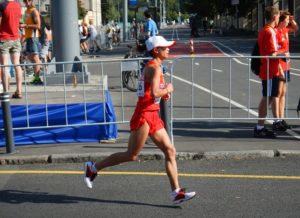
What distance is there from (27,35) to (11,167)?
6488 millimetres

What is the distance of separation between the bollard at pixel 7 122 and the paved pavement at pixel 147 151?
12 cm

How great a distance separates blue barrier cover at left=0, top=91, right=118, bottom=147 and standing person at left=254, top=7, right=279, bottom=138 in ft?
7.76

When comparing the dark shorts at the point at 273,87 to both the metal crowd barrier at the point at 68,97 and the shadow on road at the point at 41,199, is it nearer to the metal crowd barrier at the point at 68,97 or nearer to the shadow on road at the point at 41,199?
the metal crowd barrier at the point at 68,97

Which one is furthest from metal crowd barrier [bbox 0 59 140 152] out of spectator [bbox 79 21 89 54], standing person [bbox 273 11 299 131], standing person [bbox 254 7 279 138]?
spectator [bbox 79 21 89 54]

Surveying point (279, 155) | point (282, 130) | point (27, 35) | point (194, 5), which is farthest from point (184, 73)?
point (194, 5)

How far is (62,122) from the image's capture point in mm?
8477

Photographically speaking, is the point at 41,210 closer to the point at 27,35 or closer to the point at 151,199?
the point at 151,199

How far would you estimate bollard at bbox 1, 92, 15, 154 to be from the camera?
7682 mm

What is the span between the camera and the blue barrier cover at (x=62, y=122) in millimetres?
8453

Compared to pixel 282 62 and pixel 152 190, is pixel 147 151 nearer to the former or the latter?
pixel 152 190

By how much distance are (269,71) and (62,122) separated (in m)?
3.32

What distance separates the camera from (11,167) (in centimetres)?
757

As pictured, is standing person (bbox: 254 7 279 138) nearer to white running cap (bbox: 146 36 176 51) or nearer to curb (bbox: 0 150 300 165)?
curb (bbox: 0 150 300 165)

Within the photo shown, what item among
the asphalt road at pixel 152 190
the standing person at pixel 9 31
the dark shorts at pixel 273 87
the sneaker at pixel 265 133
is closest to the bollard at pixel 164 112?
the asphalt road at pixel 152 190
